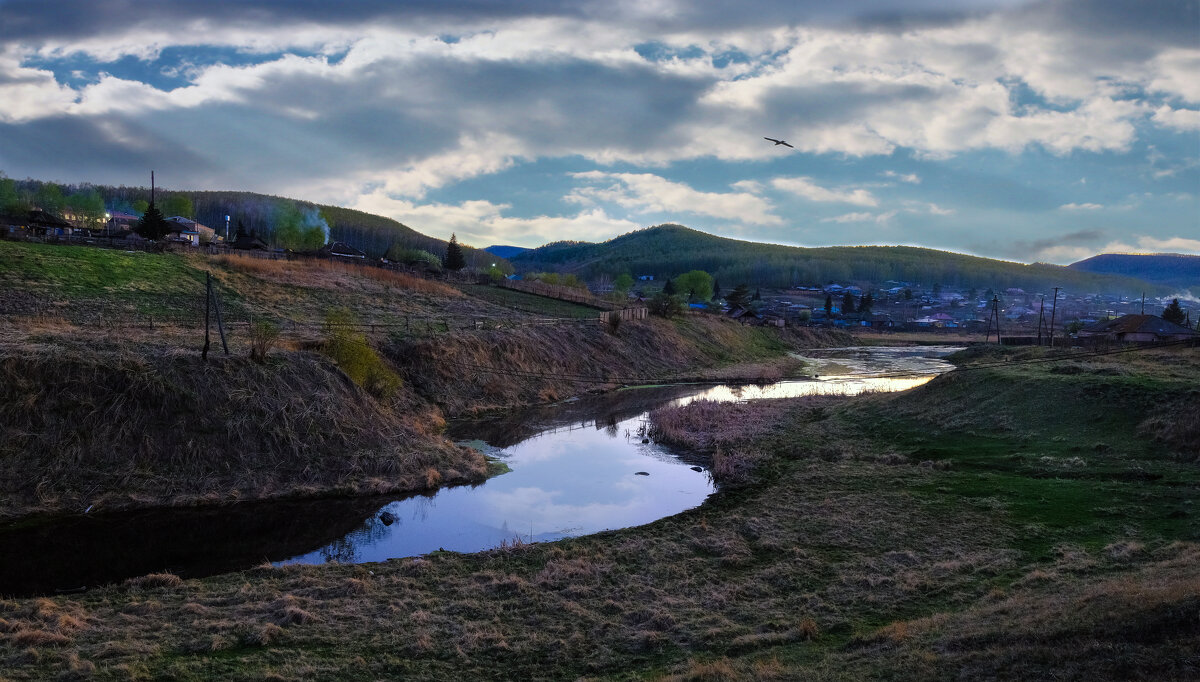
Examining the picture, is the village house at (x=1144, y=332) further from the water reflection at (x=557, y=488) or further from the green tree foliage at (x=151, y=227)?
the green tree foliage at (x=151, y=227)

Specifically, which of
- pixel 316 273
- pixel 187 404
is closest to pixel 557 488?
pixel 187 404

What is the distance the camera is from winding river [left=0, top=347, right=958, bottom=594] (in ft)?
57.3

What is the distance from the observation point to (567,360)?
53875 millimetres

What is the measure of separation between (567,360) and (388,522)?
33.0m

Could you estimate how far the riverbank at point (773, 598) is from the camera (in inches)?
380

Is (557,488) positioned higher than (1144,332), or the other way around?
(1144,332)

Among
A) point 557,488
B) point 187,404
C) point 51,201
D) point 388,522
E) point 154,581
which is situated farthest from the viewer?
point 51,201

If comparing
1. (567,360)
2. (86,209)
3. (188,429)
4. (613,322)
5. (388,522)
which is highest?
(86,209)

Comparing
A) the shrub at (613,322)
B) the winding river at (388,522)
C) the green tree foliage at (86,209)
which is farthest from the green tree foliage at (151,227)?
the green tree foliage at (86,209)

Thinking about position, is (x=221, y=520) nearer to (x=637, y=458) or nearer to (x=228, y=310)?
(x=637, y=458)

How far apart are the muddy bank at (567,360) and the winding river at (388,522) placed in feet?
24.6

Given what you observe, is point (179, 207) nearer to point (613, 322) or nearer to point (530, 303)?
point (530, 303)

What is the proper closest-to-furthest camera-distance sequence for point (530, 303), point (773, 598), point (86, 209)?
1. point (773, 598)
2. point (530, 303)
3. point (86, 209)

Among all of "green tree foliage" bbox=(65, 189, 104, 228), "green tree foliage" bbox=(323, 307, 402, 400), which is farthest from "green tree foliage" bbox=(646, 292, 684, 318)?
"green tree foliage" bbox=(65, 189, 104, 228)
